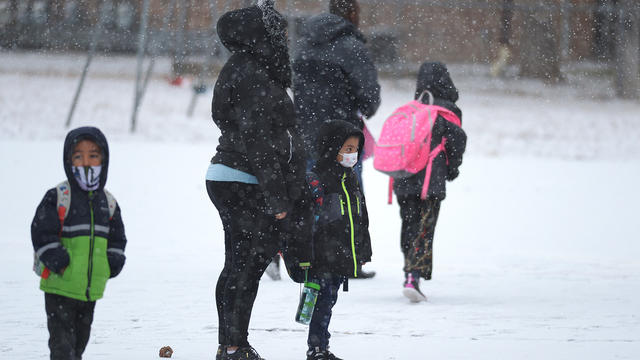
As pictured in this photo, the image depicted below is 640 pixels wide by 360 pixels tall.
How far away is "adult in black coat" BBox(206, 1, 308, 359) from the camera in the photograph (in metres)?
4.55

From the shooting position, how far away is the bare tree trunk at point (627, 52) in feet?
69.7

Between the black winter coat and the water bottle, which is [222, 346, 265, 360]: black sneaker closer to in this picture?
Result: the water bottle

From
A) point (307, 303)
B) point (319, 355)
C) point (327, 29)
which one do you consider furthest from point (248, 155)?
point (327, 29)

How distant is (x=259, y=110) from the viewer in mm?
4523

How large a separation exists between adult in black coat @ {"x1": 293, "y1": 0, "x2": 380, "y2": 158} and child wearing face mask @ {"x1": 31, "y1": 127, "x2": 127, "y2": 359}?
123 inches

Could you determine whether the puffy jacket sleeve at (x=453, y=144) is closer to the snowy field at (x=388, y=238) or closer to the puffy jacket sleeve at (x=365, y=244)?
the snowy field at (x=388, y=238)

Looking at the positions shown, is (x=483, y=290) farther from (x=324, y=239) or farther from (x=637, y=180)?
(x=637, y=180)

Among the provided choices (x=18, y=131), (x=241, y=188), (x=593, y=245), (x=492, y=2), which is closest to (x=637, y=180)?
(x=593, y=245)

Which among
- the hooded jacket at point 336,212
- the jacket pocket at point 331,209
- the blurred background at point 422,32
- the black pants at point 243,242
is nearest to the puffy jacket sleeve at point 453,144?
the hooded jacket at point 336,212

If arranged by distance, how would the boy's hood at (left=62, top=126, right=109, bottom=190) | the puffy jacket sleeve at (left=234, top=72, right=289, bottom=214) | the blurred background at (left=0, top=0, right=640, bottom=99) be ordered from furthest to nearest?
the blurred background at (left=0, top=0, right=640, bottom=99)
the puffy jacket sleeve at (left=234, top=72, right=289, bottom=214)
the boy's hood at (left=62, top=126, right=109, bottom=190)

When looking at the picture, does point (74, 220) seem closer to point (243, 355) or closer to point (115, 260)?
point (115, 260)

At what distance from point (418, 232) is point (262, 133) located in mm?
2493

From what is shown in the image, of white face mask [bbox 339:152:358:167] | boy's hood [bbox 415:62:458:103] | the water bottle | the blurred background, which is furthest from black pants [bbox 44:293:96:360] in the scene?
the blurred background

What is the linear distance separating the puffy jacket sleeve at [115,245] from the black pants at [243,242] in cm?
59
